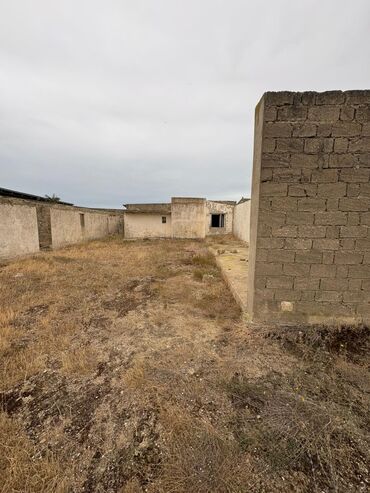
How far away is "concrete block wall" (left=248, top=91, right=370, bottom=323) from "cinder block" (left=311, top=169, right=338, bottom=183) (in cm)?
1

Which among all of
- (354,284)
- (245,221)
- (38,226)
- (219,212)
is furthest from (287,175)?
(219,212)

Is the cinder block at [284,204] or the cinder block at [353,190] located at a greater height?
the cinder block at [353,190]

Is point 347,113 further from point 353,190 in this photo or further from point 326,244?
point 326,244

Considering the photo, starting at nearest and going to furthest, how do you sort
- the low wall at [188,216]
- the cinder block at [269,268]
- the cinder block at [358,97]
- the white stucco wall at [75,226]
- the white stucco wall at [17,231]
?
the cinder block at [358,97] → the cinder block at [269,268] → the white stucco wall at [17,231] → the white stucco wall at [75,226] → the low wall at [188,216]

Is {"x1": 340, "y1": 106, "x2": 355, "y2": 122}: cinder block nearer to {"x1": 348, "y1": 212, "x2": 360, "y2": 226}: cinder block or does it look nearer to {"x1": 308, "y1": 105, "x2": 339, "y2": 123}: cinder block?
{"x1": 308, "y1": 105, "x2": 339, "y2": 123}: cinder block

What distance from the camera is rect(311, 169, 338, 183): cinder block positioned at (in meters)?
3.08

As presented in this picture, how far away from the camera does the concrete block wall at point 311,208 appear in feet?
9.87

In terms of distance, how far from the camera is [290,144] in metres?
3.08

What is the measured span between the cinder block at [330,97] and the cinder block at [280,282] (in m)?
2.51

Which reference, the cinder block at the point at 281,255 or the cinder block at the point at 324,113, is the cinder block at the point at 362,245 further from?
the cinder block at the point at 324,113

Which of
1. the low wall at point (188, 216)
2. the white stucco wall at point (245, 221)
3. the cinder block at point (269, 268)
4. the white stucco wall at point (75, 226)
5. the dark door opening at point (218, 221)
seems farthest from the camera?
the dark door opening at point (218, 221)

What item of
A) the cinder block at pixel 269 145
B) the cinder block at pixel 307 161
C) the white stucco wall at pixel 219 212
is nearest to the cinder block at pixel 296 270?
the cinder block at pixel 307 161

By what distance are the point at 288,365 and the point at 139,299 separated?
129 inches

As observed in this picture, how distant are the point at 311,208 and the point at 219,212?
17680mm
